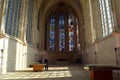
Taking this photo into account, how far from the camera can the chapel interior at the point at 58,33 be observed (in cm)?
1297

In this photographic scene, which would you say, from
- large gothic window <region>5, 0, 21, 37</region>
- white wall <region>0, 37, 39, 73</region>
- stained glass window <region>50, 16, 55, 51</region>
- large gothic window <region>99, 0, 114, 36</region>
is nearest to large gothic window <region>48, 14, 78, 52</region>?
stained glass window <region>50, 16, 55, 51</region>

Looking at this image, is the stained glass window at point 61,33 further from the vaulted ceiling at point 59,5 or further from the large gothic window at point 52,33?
the vaulted ceiling at point 59,5

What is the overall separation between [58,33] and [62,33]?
3.26 feet

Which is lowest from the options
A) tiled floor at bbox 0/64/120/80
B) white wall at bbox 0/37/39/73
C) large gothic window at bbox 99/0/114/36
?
tiled floor at bbox 0/64/120/80

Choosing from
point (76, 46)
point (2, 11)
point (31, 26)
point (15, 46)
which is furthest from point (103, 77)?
point (76, 46)

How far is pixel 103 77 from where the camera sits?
7867mm

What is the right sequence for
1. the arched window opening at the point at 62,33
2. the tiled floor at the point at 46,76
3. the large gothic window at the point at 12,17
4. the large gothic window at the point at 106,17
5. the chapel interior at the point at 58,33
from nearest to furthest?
1. the tiled floor at the point at 46,76
2. the chapel interior at the point at 58,33
3. the large gothic window at the point at 106,17
4. the large gothic window at the point at 12,17
5. the arched window opening at the point at 62,33

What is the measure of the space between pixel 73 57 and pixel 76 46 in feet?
8.98

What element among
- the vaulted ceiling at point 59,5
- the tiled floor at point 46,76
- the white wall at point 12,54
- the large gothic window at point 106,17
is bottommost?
the tiled floor at point 46,76

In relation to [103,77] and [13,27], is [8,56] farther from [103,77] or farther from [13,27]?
[103,77]

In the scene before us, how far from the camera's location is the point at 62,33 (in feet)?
121

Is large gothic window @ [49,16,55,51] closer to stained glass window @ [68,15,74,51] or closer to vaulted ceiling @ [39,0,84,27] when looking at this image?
vaulted ceiling @ [39,0,84,27]

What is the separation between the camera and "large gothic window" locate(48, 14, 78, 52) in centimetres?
3597

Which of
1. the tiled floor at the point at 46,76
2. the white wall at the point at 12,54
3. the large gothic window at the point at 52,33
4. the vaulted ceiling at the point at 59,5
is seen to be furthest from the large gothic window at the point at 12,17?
the large gothic window at the point at 52,33
